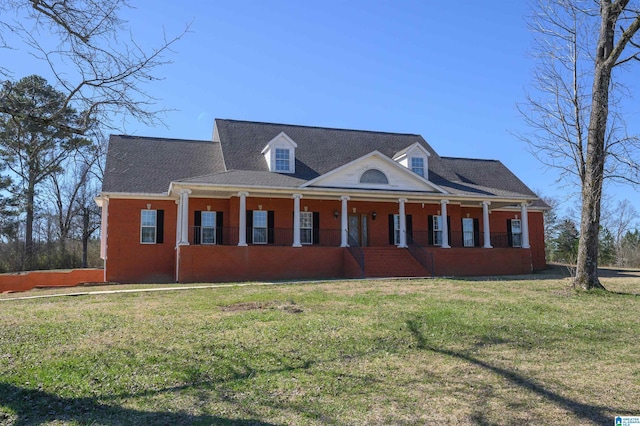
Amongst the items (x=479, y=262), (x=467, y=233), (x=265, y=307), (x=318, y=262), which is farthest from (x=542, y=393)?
(x=467, y=233)

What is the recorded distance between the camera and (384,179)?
2230 centimetres

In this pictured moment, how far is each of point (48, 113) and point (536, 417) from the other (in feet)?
25.9

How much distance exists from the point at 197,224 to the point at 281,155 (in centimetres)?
486

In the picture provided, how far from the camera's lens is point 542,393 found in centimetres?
597

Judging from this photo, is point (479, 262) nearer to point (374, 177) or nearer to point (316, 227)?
point (374, 177)

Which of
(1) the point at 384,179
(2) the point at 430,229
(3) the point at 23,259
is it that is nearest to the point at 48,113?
(1) the point at 384,179

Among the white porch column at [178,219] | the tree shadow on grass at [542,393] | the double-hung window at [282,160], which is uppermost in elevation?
the double-hung window at [282,160]

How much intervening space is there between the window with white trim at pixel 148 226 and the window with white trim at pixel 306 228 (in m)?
6.41

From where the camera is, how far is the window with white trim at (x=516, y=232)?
27328mm

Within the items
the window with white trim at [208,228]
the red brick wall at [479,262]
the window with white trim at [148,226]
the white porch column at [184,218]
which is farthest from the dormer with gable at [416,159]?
the window with white trim at [148,226]

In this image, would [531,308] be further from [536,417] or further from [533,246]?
[533,246]

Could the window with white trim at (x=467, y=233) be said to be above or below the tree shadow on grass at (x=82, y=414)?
above

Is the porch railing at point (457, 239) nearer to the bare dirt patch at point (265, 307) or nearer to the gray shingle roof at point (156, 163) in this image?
the gray shingle roof at point (156, 163)

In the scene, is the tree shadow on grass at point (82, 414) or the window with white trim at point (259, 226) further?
the window with white trim at point (259, 226)
